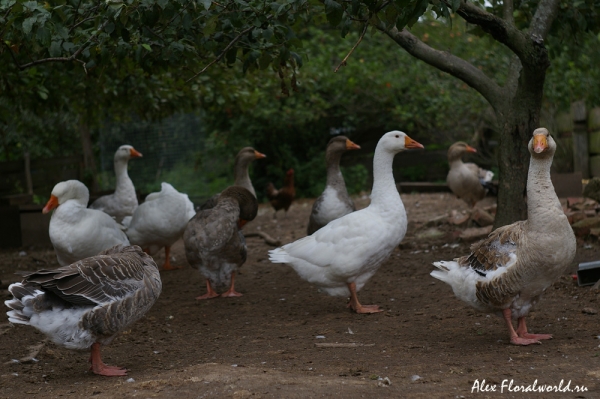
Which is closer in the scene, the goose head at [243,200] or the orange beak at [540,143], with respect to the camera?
the orange beak at [540,143]

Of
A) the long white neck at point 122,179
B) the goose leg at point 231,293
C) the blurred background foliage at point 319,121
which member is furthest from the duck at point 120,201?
the goose leg at point 231,293

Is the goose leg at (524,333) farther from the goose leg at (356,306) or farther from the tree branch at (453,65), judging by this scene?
the tree branch at (453,65)

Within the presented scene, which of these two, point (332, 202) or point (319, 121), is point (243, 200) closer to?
point (332, 202)

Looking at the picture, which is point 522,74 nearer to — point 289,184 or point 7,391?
point 7,391

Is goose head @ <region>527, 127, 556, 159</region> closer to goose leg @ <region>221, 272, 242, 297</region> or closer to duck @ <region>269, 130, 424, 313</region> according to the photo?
duck @ <region>269, 130, 424, 313</region>

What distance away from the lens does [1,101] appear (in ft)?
37.8

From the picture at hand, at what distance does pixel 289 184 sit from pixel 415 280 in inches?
259

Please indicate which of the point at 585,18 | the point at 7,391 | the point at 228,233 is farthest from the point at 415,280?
the point at 7,391

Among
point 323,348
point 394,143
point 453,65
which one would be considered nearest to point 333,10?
point 394,143

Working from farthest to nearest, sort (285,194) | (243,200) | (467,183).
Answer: (285,194) → (467,183) → (243,200)

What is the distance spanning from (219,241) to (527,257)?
362 cm

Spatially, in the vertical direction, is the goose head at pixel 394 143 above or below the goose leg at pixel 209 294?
above

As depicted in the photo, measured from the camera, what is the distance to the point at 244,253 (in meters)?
7.83

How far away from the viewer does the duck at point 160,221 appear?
9234 millimetres
